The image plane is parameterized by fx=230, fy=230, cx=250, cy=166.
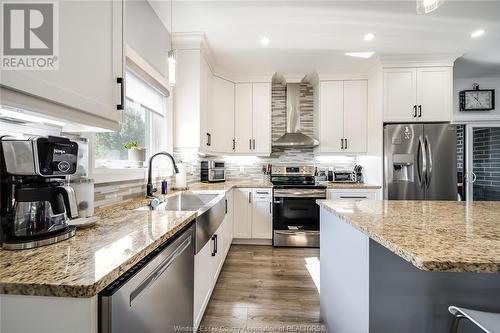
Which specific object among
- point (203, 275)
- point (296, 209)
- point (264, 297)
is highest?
point (296, 209)

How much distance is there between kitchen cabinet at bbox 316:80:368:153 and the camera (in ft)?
11.6

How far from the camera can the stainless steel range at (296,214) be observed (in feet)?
10.4

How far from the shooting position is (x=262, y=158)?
3902 millimetres

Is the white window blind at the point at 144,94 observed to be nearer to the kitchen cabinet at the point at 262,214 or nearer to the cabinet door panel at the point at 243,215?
the cabinet door panel at the point at 243,215

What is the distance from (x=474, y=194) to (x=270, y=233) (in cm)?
352

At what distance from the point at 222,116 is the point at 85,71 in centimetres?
269

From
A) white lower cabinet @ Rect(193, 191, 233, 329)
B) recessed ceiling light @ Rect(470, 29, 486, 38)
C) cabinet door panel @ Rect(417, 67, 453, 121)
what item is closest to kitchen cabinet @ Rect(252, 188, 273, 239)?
white lower cabinet @ Rect(193, 191, 233, 329)

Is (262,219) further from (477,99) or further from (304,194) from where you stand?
(477,99)

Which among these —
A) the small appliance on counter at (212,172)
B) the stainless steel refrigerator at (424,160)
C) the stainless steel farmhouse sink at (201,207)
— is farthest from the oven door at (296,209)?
the stainless steel farmhouse sink at (201,207)

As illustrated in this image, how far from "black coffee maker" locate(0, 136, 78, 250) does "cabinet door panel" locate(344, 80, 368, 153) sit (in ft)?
11.6

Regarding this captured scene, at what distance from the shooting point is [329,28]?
96.7 inches

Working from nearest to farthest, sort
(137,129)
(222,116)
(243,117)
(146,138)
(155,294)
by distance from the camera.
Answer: (155,294) → (137,129) → (146,138) → (222,116) → (243,117)

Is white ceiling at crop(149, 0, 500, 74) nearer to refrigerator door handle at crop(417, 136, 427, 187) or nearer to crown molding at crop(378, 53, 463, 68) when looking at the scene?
crown molding at crop(378, 53, 463, 68)

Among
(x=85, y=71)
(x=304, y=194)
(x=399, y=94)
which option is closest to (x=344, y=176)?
(x=304, y=194)
